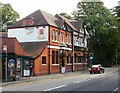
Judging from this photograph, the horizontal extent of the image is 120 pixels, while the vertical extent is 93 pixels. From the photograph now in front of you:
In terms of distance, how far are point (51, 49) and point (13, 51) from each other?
33.3 feet

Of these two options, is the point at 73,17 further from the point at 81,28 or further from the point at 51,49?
the point at 51,49

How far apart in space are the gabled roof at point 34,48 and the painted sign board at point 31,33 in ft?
2.30

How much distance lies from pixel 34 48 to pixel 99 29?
32.3 metres

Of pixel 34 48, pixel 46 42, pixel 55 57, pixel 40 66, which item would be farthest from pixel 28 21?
pixel 40 66

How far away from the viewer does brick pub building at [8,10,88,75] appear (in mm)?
34188

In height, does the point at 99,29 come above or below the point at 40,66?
above

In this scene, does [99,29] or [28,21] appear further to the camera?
[99,29]

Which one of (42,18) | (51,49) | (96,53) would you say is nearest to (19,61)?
(51,49)

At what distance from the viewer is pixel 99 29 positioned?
6381 cm

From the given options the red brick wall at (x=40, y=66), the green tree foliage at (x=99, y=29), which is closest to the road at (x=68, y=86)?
the red brick wall at (x=40, y=66)

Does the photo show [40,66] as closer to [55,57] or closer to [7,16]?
[55,57]

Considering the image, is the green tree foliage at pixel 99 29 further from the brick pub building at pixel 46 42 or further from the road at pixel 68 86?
the road at pixel 68 86

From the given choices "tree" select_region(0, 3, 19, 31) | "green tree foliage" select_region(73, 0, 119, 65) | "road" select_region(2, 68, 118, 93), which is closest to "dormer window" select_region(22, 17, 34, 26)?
"road" select_region(2, 68, 118, 93)

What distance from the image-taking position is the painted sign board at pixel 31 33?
1428 inches
